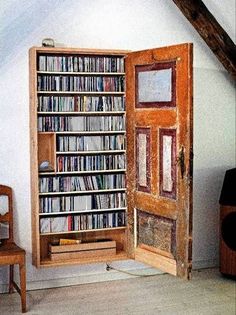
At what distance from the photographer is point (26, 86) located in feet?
15.2

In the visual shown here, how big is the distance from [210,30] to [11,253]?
8.44 feet

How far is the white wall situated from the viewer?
15.0ft

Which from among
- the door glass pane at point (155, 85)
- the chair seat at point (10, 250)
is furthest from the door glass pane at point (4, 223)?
the door glass pane at point (155, 85)

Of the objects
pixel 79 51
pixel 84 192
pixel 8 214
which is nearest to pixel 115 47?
pixel 79 51

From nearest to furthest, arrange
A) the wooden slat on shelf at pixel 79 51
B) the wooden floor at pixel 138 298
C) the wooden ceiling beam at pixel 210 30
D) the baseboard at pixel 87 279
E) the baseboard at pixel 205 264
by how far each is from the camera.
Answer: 1. the wooden floor at pixel 138 298
2. the wooden slat on shelf at pixel 79 51
3. the baseboard at pixel 87 279
4. the wooden ceiling beam at pixel 210 30
5. the baseboard at pixel 205 264

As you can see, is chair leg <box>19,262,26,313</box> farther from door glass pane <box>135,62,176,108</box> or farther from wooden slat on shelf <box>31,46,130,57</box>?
wooden slat on shelf <box>31,46,130,57</box>

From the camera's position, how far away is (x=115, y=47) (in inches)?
192

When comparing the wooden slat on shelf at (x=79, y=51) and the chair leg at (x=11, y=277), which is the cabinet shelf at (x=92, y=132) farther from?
the chair leg at (x=11, y=277)

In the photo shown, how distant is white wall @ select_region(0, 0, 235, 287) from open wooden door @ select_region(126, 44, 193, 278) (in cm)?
51

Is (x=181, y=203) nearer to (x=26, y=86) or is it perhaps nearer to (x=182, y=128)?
(x=182, y=128)

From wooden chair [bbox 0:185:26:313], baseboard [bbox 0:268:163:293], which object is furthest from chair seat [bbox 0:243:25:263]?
baseboard [bbox 0:268:163:293]

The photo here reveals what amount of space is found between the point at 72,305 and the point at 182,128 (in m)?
1.61

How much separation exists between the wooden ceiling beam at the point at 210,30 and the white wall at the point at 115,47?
0.15 meters

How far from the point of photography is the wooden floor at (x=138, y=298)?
4230mm
